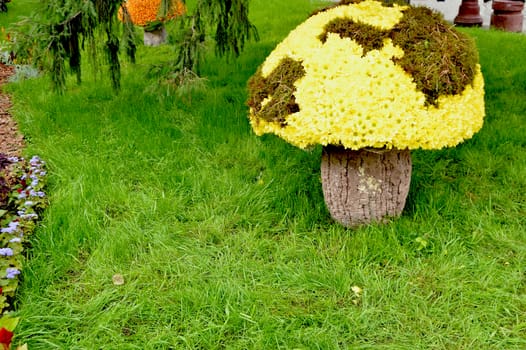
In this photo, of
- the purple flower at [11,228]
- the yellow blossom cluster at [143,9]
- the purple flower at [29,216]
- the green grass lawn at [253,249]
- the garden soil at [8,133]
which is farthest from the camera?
the yellow blossom cluster at [143,9]

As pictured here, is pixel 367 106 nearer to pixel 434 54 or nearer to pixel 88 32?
pixel 434 54

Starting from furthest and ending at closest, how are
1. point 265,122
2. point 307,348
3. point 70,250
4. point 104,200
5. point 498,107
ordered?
point 498,107 < point 104,200 < point 70,250 < point 265,122 < point 307,348

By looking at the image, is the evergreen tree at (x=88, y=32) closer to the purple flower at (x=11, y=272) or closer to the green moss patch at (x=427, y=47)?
the green moss patch at (x=427, y=47)

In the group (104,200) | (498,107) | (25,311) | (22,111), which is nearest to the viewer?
(25,311)

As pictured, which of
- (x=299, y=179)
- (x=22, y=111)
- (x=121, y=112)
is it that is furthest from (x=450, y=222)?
(x=22, y=111)

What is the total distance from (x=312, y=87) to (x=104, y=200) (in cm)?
170

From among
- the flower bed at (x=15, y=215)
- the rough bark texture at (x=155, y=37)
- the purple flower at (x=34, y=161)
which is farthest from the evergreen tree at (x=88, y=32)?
the rough bark texture at (x=155, y=37)

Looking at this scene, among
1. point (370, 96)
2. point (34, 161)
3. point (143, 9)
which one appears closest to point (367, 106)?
point (370, 96)

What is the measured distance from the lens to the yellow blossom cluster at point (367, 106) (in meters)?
2.44

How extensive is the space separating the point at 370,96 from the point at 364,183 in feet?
1.94

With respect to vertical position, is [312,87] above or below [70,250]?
above

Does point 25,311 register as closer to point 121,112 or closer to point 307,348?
point 307,348

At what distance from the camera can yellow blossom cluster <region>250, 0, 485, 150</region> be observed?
2.44m

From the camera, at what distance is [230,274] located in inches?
107
